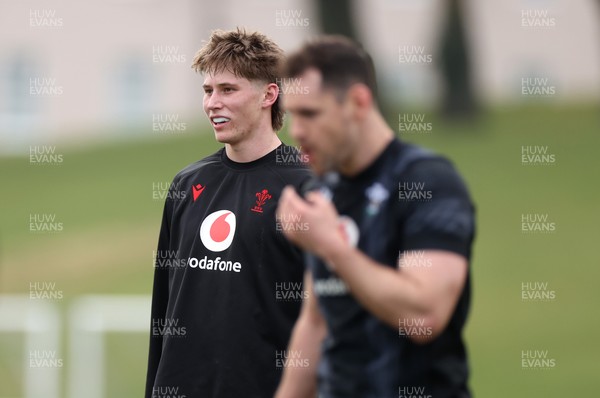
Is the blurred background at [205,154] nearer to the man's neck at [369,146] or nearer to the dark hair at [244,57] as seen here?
the dark hair at [244,57]

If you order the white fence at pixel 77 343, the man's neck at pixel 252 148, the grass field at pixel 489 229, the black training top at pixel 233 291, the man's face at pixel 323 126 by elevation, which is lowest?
the grass field at pixel 489 229

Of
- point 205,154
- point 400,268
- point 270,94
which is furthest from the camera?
point 205,154

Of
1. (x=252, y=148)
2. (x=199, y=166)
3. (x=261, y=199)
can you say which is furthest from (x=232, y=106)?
(x=261, y=199)

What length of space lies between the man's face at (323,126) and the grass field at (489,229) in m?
11.4

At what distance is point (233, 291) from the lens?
5.22 metres

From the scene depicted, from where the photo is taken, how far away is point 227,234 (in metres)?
5.32

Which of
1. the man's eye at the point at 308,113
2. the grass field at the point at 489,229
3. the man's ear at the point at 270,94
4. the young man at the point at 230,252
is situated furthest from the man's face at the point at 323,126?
the grass field at the point at 489,229

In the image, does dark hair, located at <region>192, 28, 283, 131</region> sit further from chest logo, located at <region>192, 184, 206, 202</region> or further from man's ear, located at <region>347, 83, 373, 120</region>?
man's ear, located at <region>347, 83, 373, 120</region>

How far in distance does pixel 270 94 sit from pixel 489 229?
57.5 ft

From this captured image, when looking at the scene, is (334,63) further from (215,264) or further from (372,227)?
(215,264)

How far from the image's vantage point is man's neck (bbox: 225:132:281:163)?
5.49 meters

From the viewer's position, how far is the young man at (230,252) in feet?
17.1

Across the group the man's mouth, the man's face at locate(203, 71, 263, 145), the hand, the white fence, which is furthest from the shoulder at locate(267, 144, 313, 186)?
the white fence

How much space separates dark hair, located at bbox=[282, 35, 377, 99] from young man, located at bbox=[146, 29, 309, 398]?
152cm
